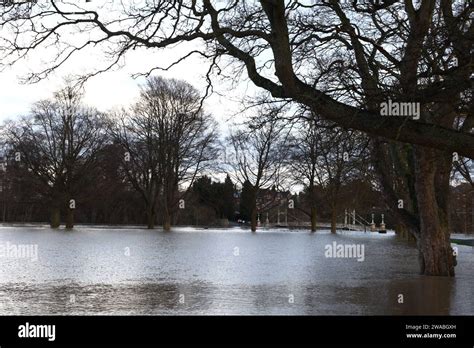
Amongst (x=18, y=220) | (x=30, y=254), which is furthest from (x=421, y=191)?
(x=18, y=220)

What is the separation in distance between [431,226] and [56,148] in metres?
50.8

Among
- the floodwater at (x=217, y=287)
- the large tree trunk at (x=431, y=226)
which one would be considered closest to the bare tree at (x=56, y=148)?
the floodwater at (x=217, y=287)

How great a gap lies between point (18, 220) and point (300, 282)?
6832cm

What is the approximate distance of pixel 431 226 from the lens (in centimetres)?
1823

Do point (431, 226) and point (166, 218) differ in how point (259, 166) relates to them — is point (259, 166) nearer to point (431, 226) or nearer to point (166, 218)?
point (166, 218)

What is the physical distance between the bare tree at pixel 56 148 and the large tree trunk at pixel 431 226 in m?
48.4

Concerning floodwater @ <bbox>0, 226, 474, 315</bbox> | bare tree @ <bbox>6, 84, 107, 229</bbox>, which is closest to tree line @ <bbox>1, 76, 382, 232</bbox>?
bare tree @ <bbox>6, 84, 107, 229</bbox>

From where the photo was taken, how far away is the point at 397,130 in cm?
1127

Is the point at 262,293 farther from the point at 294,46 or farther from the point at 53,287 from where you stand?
the point at 294,46

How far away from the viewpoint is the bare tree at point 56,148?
6128 centimetres

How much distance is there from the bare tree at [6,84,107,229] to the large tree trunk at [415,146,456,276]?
159ft
